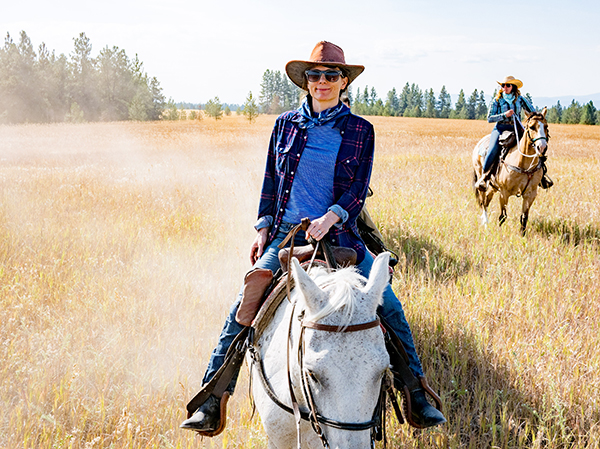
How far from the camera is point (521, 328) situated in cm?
413

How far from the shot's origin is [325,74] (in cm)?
274

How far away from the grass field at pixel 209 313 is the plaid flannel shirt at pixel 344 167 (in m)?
1.52

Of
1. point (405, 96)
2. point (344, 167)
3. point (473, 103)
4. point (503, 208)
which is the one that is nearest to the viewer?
point (344, 167)

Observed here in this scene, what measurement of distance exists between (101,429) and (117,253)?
3.59m

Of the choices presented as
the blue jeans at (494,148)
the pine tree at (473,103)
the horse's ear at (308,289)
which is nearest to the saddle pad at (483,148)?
the blue jeans at (494,148)

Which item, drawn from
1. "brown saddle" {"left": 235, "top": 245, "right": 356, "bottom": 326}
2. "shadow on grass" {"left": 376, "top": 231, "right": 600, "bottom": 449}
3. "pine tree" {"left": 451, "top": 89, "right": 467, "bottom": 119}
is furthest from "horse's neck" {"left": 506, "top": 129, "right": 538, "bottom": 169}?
"pine tree" {"left": 451, "top": 89, "right": 467, "bottom": 119}

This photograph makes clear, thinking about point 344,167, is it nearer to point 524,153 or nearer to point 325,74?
point 325,74

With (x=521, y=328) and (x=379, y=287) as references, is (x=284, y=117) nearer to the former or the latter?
(x=379, y=287)

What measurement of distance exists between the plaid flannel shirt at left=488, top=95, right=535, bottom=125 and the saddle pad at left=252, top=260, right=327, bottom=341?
25.9 feet

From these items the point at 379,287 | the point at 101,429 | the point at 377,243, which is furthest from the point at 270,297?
the point at 101,429

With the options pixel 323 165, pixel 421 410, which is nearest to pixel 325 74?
pixel 323 165

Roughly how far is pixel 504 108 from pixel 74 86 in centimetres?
7034

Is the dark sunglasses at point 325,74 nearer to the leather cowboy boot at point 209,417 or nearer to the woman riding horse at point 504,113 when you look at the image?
the leather cowboy boot at point 209,417

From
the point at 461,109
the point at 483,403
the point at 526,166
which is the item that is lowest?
the point at 483,403
